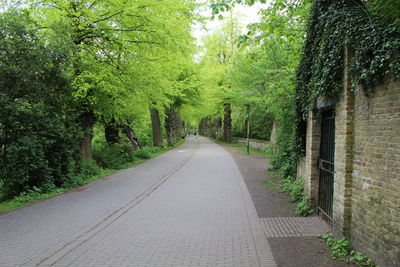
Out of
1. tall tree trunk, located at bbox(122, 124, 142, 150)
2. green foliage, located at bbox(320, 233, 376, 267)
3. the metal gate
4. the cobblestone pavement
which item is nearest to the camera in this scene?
green foliage, located at bbox(320, 233, 376, 267)

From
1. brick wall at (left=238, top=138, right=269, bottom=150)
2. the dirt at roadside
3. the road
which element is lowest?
the road

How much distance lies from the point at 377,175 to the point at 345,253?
4.72ft

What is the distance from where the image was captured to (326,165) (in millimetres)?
6469

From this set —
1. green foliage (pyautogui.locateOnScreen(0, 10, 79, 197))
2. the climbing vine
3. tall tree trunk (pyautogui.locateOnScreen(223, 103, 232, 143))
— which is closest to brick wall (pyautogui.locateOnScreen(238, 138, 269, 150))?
tall tree trunk (pyautogui.locateOnScreen(223, 103, 232, 143))

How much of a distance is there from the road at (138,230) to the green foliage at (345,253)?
3.47 ft

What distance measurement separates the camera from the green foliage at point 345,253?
436 cm

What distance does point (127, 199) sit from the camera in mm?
8852

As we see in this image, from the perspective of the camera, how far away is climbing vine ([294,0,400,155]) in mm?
3873

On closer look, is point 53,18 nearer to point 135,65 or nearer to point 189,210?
point 135,65

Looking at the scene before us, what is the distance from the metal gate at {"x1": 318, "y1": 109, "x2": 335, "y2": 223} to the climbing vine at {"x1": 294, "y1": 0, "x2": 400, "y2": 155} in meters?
0.60

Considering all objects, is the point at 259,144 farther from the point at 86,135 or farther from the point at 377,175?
the point at 377,175

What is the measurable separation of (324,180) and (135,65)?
896cm

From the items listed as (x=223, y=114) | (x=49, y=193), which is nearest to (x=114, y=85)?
(x=49, y=193)

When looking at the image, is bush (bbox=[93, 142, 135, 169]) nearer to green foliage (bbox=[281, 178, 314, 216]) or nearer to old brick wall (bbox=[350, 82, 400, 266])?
green foliage (bbox=[281, 178, 314, 216])
